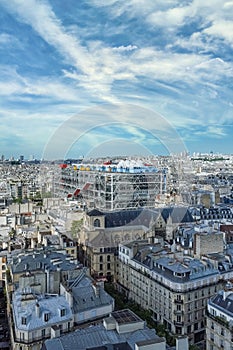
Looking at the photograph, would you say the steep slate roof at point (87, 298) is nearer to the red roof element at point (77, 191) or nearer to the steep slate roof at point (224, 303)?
the steep slate roof at point (224, 303)

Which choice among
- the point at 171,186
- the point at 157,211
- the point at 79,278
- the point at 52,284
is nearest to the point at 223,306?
the point at 79,278

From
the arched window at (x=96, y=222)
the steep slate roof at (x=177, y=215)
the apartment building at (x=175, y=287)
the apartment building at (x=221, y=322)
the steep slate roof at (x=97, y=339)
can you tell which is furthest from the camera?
the steep slate roof at (x=177, y=215)

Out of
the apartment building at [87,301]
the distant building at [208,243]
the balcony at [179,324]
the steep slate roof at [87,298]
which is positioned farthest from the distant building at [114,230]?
the steep slate roof at [87,298]

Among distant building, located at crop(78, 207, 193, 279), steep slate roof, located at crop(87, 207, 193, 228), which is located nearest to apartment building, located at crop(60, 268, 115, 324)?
distant building, located at crop(78, 207, 193, 279)

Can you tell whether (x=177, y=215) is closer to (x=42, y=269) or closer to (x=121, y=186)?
(x=42, y=269)

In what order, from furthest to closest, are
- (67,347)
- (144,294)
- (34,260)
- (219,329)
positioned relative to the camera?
(144,294) → (34,260) → (219,329) → (67,347)

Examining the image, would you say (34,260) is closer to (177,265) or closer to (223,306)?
(177,265)

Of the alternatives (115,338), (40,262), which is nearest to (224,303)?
(115,338)
